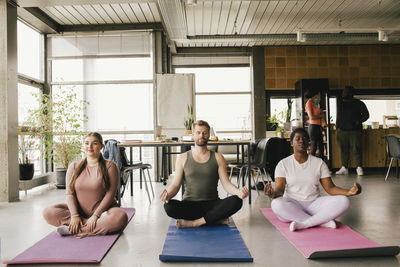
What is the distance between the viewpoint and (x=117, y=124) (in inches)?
296

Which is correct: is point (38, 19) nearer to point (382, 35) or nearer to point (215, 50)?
point (215, 50)

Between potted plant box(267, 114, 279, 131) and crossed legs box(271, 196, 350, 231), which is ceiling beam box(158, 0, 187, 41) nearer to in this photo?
potted plant box(267, 114, 279, 131)

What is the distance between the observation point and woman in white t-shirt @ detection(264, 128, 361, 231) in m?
2.91

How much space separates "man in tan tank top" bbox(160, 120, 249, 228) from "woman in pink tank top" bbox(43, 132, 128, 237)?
0.49 m

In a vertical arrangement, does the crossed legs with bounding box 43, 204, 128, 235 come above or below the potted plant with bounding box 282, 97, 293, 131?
below

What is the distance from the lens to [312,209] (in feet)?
10.1

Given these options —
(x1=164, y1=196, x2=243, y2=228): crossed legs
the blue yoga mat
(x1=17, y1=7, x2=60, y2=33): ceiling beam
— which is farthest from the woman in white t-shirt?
(x1=17, y1=7, x2=60, y2=33): ceiling beam

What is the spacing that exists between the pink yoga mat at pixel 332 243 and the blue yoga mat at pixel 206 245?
16.9 inches

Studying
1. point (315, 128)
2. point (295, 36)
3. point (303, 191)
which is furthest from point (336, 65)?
point (303, 191)

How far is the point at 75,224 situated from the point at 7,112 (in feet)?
9.40

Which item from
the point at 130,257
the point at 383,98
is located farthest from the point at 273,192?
the point at 383,98

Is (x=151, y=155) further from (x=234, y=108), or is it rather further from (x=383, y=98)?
(x=383, y=98)

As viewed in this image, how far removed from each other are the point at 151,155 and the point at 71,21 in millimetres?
3350

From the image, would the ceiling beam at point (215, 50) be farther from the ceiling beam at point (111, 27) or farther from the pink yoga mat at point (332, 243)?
the pink yoga mat at point (332, 243)
